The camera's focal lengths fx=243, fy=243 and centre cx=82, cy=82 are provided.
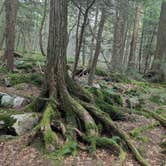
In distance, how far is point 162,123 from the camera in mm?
7145

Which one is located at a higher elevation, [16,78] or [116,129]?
[16,78]

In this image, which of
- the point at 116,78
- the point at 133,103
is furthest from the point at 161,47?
the point at 133,103

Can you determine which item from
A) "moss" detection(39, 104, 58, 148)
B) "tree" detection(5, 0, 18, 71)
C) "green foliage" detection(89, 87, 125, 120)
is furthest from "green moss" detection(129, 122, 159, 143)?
"tree" detection(5, 0, 18, 71)

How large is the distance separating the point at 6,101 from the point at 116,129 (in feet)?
10.1

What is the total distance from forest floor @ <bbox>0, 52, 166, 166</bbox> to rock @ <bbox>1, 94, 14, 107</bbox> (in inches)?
18.0

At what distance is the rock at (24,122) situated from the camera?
5371 mm

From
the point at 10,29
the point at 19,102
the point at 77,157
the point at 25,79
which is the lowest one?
the point at 77,157

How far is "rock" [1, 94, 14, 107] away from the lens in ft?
21.5

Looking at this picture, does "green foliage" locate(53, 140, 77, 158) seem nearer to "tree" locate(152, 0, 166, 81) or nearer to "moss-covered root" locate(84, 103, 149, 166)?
"moss-covered root" locate(84, 103, 149, 166)

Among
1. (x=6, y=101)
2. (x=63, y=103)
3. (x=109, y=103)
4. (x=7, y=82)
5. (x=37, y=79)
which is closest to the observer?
(x=63, y=103)

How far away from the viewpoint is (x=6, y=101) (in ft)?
21.8

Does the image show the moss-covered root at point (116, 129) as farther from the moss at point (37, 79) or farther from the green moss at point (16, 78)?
the green moss at point (16, 78)

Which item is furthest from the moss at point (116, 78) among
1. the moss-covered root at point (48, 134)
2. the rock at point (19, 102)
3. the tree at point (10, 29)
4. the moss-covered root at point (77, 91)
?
the moss-covered root at point (48, 134)

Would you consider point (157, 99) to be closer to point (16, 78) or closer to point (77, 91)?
point (77, 91)
